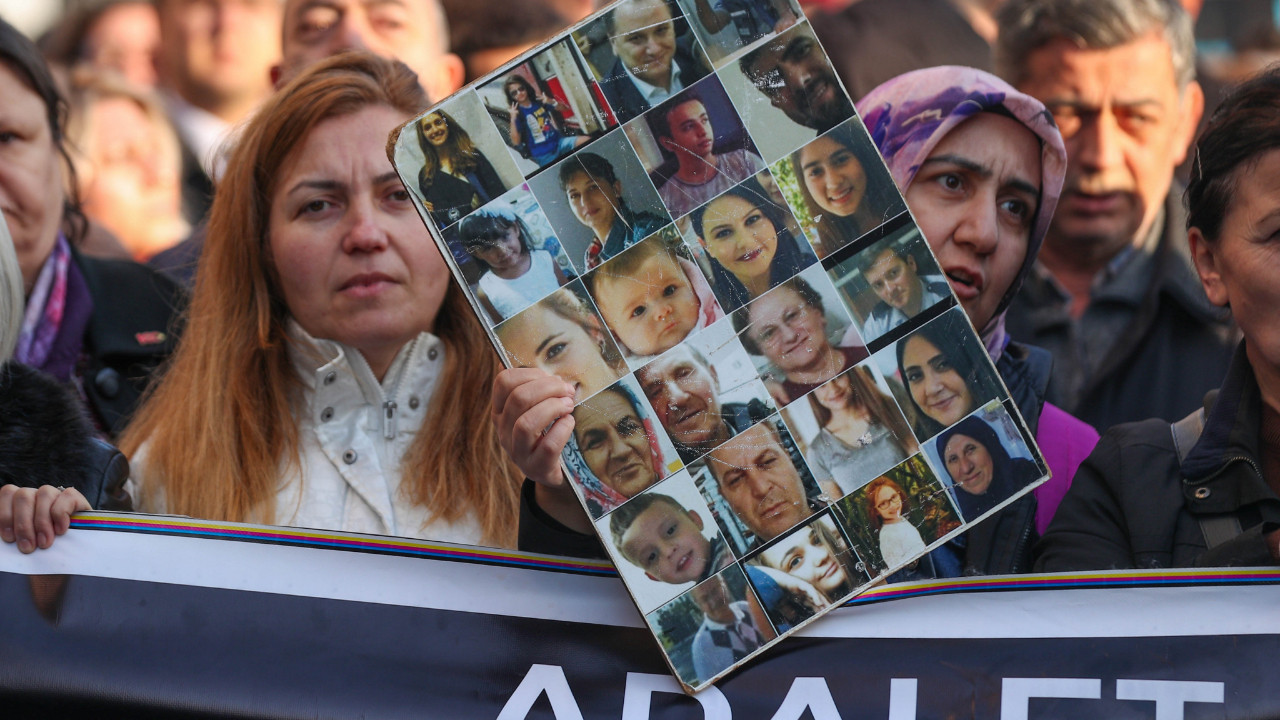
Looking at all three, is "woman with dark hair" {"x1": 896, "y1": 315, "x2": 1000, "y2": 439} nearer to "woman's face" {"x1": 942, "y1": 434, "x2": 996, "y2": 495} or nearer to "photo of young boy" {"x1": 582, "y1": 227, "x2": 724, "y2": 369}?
"woman's face" {"x1": 942, "y1": 434, "x2": 996, "y2": 495}

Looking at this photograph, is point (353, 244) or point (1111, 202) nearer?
point (353, 244)

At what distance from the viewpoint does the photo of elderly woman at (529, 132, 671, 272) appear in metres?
2.02

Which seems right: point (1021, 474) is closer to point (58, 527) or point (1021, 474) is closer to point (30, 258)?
point (58, 527)

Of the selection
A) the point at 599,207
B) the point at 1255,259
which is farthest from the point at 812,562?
the point at 1255,259

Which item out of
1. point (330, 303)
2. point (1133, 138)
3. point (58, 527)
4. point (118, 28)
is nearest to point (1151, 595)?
point (330, 303)

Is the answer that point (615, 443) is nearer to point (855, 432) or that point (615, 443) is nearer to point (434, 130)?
point (855, 432)

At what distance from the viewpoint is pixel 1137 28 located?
387 centimetres

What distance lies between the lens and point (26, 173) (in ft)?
10.1

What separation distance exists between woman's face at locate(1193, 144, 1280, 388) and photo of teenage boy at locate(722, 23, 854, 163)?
0.71 metres

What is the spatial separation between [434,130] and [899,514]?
2.95 ft

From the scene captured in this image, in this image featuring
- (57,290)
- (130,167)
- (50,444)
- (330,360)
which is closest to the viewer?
(50,444)

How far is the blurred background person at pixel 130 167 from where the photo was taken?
503cm

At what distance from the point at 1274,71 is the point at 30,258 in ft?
8.65

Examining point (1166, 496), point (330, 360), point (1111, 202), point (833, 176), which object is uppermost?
point (330, 360)
